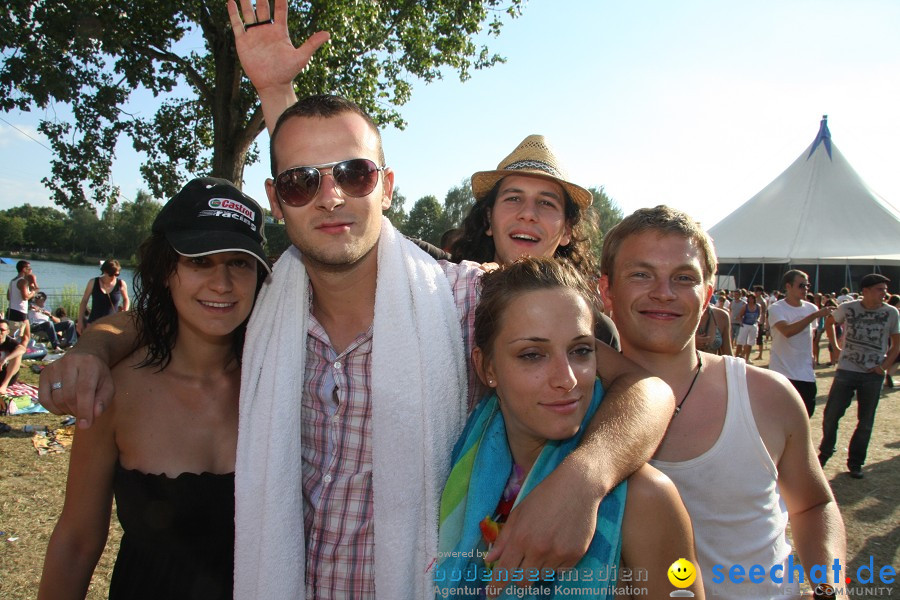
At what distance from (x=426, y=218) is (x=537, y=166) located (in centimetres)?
5992

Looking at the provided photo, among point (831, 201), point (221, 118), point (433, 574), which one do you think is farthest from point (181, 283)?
point (831, 201)

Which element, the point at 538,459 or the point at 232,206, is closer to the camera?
the point at 538,459

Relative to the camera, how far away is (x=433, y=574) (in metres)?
1.61

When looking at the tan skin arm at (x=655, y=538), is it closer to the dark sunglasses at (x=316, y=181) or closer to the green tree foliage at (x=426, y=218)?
the dark sunglasses at (x=316, y=181)

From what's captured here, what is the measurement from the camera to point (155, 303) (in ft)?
6.23

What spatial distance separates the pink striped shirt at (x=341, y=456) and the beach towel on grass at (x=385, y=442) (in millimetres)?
61

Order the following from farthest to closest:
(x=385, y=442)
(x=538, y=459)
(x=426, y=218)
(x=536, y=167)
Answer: (x=426, y=218) < (x=536, y=167) < (x=385, y=442) < (x=538, y=459)

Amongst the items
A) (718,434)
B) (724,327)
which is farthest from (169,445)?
(724,327)

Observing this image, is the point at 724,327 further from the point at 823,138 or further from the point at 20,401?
the point at 823,138

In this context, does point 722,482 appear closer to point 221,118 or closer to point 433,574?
point 433,574

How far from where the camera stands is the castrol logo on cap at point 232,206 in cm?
178

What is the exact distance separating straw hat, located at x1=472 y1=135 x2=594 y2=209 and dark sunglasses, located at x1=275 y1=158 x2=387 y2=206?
3.29 feet

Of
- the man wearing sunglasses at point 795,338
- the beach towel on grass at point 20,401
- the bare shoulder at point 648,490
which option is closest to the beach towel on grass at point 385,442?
the bare shoulder at point 648,490

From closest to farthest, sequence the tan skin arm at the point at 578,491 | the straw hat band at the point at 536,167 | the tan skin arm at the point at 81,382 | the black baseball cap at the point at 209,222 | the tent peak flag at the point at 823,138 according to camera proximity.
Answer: the tan skin arm at the point at 578,491 → the tan skin arm at the point at 81,382 → the black baseball cap at the point at 209,222 → the straw hat band at the point at 536,167 → the tent peak flag at the point at 823,138
